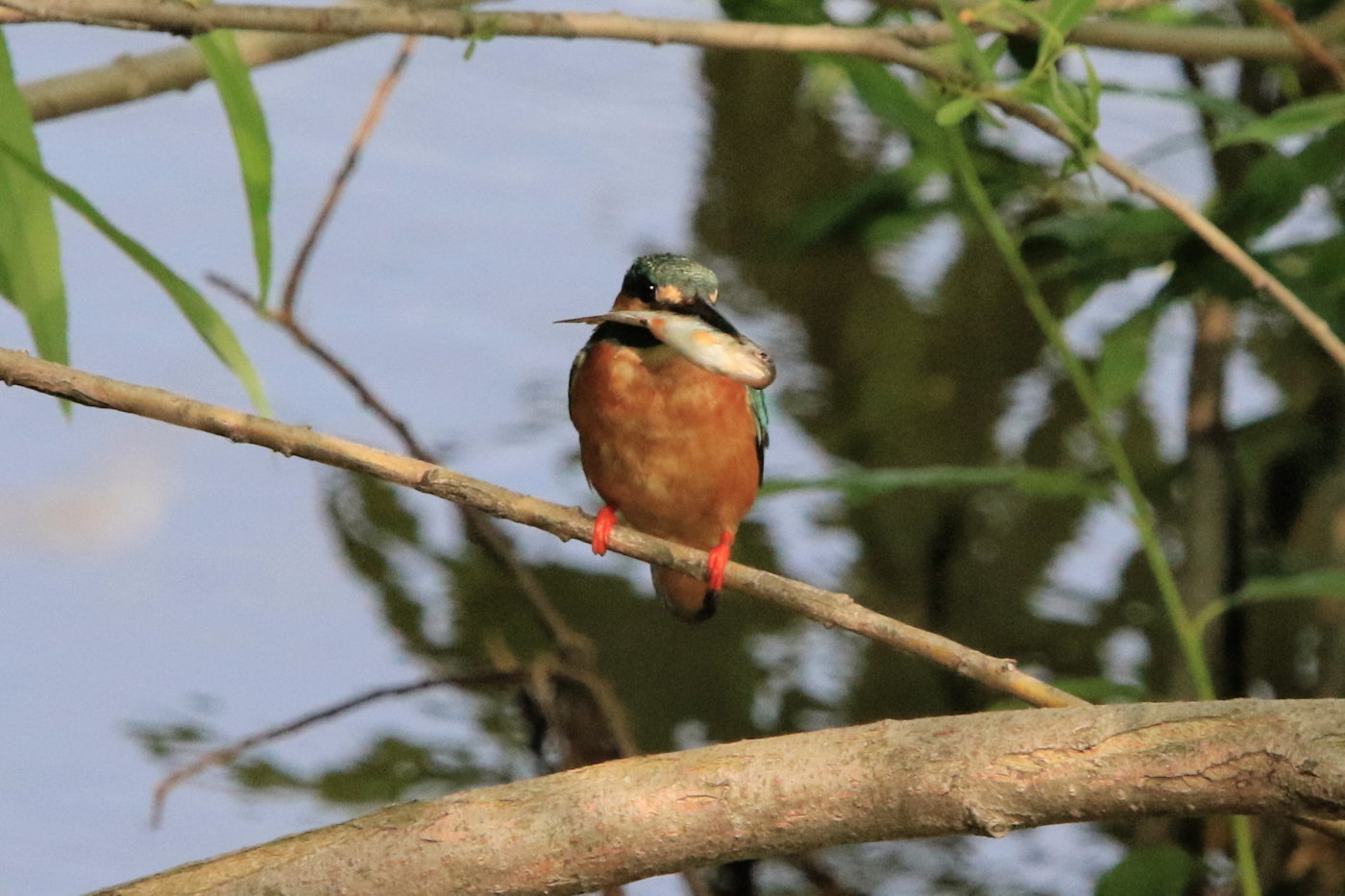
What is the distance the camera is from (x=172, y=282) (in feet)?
4.42

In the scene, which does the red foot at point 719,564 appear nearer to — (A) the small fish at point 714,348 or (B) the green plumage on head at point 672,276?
(A) the small fish at point 714,348

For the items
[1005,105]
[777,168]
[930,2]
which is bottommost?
[1005,105]

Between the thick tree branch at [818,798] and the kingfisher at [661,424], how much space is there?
676mm

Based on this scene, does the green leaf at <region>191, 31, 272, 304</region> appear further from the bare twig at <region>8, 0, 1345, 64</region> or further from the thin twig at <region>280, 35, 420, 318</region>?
the thin twig at <region>280, 35, 420, 318</region>

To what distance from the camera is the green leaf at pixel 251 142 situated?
149 centimetres


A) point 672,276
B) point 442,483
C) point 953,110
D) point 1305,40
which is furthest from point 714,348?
point 1305,40

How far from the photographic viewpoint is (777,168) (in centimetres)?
420

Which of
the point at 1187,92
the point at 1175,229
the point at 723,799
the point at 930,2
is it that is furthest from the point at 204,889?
A: the point at 1187,92

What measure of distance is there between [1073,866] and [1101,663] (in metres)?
0.49

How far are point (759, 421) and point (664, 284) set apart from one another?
1.21 feet

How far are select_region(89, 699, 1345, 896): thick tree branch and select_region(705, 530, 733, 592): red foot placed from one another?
0.21 meters

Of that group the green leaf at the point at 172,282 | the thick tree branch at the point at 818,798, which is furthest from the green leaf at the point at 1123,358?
the green leaf at the point at 172,282

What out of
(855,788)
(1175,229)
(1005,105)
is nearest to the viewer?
(855,788)

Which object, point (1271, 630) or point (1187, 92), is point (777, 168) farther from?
point (1187, 92)
